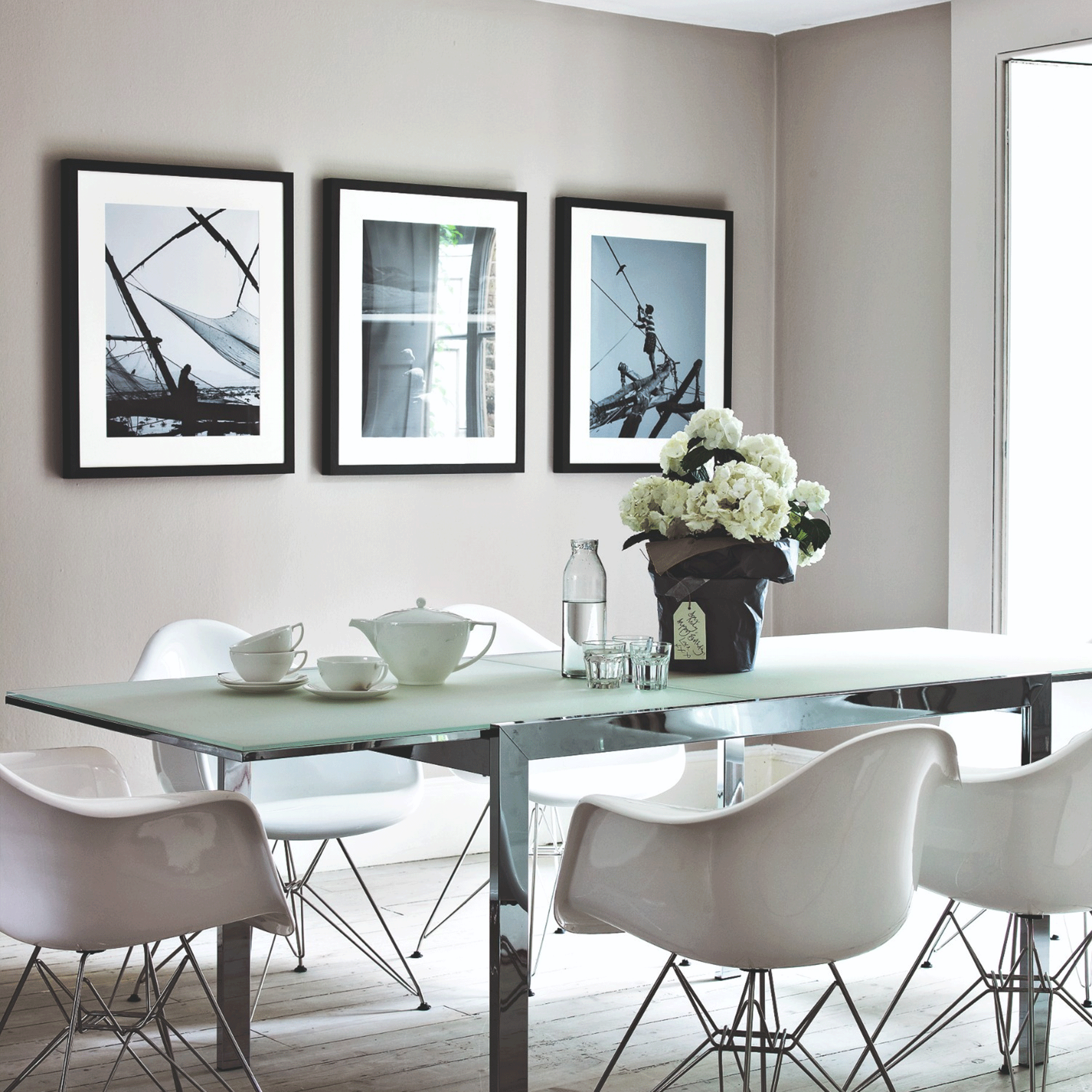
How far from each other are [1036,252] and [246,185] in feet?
7.54

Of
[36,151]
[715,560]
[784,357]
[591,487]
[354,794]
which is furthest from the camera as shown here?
[784,357]

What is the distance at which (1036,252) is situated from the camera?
15.4ft

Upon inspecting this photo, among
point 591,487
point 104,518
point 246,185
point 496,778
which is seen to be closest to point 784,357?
point 591,487

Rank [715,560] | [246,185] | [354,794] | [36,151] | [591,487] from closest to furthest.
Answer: [715,560] < [354,794] < [36,151] < [246,185] < [591,487]

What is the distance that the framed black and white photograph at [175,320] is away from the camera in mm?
4234

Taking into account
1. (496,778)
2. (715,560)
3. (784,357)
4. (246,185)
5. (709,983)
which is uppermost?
(246,185)

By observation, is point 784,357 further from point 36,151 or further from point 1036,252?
point 36,151

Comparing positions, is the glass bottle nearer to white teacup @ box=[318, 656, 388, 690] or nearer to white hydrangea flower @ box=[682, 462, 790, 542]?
white hydrangea flower @ box=[682, 462, 790, 542]

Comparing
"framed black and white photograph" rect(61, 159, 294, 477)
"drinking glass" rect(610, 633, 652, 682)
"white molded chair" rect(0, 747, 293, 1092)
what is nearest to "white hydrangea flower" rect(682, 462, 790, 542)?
"drinking glass" rect(610, 633, 652, 682)

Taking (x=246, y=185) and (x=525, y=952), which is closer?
(x=525, y=952)

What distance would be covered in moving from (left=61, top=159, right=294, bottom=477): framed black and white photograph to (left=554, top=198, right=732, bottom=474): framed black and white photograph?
97 cm

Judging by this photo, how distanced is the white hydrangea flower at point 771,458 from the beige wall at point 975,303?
6.33ft

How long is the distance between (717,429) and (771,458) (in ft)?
0.39

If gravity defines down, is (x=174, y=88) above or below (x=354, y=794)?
above
